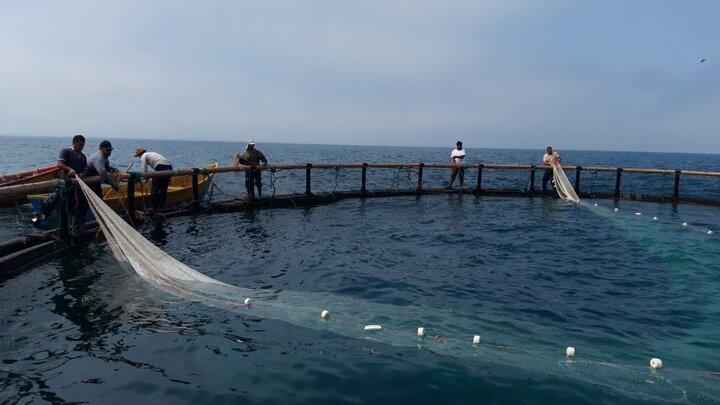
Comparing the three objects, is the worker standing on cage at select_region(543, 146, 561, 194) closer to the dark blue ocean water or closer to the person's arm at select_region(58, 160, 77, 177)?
the dark blue ocean water

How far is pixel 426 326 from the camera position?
6148 millimetres

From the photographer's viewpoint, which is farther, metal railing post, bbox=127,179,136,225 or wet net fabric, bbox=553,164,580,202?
wet net fabric, bbox=553,164,580,202

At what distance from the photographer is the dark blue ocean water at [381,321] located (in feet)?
14.9

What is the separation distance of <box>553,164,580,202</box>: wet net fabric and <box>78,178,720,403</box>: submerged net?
14.9m

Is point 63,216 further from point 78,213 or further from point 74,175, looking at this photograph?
point 74,175

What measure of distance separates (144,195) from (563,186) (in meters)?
16.2

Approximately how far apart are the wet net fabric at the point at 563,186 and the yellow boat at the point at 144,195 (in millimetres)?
14206

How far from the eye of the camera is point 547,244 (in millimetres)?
11820

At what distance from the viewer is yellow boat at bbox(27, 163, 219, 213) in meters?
12.7

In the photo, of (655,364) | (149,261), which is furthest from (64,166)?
(655,364)

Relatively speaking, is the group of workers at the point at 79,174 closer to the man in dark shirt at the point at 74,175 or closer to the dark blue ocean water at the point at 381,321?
the man in dark shirt at the point at 74,175

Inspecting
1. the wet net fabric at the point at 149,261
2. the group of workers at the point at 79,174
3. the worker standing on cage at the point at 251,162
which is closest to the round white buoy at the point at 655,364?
the wet net fabric at the point at 149,261

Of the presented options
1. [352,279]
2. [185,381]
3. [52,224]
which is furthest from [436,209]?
[185,381]

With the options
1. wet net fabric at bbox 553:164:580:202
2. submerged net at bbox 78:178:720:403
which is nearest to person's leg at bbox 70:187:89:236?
submerged net at bbox 78:178:720:403
